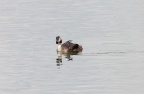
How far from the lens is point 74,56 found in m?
43.0

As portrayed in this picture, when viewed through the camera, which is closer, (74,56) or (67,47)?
(74,56)

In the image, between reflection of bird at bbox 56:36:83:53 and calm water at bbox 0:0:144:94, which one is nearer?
calm water at bbox 0:0:144:94

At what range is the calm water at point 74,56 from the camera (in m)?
34.5

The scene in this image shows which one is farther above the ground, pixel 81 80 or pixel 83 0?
pixel 83 0

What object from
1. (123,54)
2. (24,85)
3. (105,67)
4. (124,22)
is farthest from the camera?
(124,22)

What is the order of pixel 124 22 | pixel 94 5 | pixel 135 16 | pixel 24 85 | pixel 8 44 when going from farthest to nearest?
pixel 94 5, pixel 135 16, pixel 124 22, pixel 8 44, pixel 24 85

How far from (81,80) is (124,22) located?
2082cm

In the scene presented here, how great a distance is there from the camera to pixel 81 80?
116 feet

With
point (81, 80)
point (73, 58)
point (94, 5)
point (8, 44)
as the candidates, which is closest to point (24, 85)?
point (81, 80)

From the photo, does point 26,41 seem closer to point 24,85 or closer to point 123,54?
point 123,54

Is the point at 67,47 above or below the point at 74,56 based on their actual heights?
above

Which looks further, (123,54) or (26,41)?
(26,41)

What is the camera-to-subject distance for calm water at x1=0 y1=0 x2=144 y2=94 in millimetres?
34500

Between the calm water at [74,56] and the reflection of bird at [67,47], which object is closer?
the calm water at [74,56]
